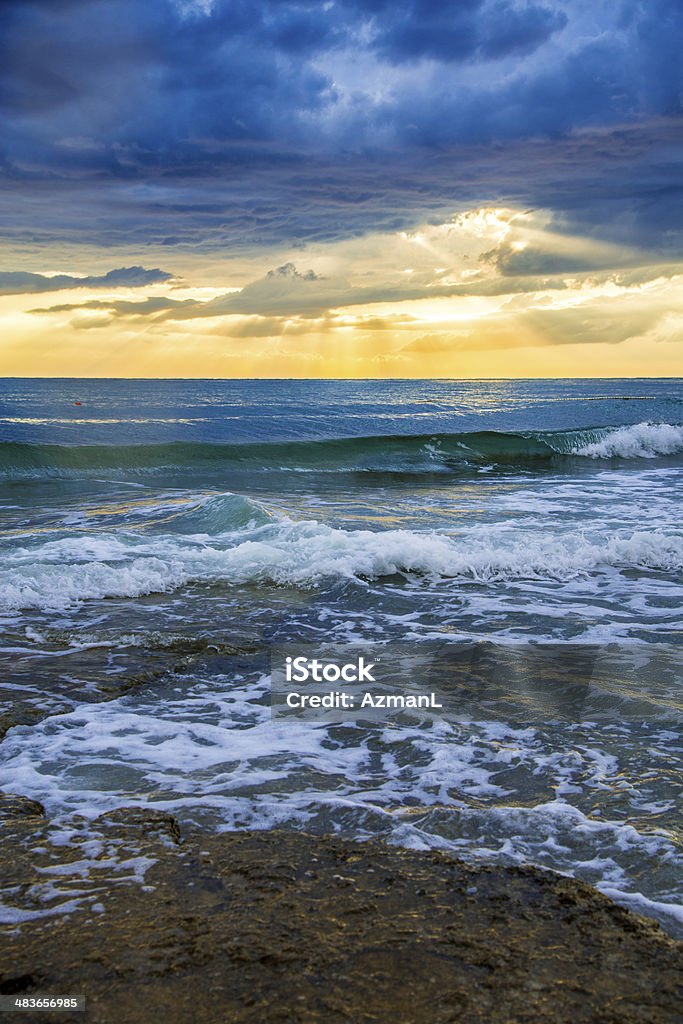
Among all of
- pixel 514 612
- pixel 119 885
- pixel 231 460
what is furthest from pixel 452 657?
pixel 231 460

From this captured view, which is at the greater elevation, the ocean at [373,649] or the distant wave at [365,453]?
the distant wave at [365,453]

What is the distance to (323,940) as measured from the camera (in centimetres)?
274

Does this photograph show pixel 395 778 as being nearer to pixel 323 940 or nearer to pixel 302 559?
pixel 323 940

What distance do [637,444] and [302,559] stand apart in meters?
21.5

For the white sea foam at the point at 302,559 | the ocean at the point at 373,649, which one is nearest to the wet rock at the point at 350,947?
the ocean at the point at 373,649

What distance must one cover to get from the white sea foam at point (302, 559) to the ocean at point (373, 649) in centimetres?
4

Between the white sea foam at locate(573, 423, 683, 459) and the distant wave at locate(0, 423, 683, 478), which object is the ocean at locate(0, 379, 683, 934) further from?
the white sea foam at locate(573, 423, 683, 459)

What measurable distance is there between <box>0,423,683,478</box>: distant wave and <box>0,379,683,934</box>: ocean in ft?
19.0

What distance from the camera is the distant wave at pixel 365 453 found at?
22734 mm

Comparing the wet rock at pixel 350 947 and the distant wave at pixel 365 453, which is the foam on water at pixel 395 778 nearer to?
the wet rock at pixel 350 947

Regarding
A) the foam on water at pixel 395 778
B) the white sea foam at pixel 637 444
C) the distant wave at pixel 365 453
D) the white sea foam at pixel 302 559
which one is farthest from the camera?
the white sea foam at pixel 637 444

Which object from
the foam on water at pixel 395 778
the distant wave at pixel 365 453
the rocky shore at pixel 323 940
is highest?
the distant wave at pixel 365 453

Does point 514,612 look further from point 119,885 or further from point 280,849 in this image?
point 119,885

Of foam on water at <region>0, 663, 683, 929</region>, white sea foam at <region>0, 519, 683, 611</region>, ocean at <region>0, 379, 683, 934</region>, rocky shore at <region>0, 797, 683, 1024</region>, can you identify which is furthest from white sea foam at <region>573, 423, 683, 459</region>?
rocky shore at <region>0, 797, 683, 1024</region>
